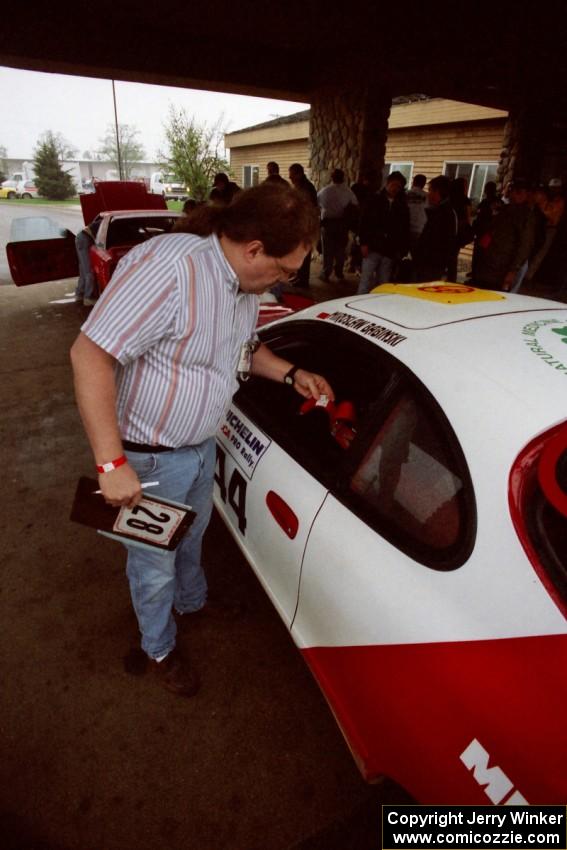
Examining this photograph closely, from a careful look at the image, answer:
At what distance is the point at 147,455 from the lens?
156 cm

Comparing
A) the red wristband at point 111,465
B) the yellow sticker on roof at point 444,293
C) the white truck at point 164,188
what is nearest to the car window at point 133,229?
the yellow sticker on roof at point 444,293

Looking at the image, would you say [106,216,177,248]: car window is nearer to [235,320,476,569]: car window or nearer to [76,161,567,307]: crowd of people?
[76,161,567,307]: crowd of people

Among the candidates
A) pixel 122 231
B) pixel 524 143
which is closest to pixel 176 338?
pixel 122 231

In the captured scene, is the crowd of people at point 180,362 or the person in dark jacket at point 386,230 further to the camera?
the person in dark jacket at point 386,230

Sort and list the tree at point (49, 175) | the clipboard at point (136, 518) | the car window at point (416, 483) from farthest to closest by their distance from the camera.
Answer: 1. the tree at point (49, 175)
2. the clipboard at point (136, 518)
3. the car window at point (416, 483)

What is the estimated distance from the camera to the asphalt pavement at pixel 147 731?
5.11 feet

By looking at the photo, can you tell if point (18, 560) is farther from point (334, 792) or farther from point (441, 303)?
point (441, 303)

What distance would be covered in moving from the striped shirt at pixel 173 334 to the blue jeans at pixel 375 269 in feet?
17.9

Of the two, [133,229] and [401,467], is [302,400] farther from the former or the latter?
[133,229]

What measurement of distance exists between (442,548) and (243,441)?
1021 mm

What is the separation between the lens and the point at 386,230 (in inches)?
253

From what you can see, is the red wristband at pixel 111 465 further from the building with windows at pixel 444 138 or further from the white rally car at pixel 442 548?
the building with windows at pixel 444 138

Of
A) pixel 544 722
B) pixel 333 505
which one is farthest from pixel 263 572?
pixel 544 722

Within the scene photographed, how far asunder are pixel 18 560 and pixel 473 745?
7.80ft
